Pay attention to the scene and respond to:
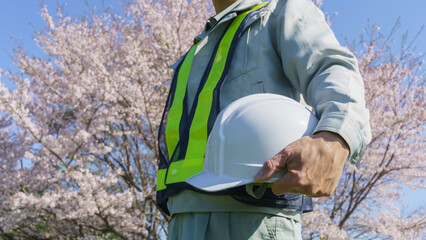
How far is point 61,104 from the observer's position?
6.84 m

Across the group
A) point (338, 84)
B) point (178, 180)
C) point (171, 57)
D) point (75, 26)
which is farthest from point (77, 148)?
point (338, 84)

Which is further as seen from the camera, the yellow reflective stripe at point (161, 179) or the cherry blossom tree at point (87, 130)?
the cherry blossom tree at point (87, 130)

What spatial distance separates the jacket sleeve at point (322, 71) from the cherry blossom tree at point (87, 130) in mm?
4607

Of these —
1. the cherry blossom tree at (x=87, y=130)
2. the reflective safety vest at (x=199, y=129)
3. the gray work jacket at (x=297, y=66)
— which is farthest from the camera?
the cherry blossom tree at (x=87, y=130)

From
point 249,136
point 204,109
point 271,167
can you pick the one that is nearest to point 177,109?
point 204,109

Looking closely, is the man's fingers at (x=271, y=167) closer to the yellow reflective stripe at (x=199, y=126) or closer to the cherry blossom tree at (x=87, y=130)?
the yellow reflective stripe at (x=199, y=126)

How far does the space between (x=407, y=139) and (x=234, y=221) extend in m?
7.05

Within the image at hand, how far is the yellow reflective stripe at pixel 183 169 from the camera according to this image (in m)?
1.17

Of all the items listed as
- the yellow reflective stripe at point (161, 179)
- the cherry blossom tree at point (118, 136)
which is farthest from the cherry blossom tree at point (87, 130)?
the yellow reflective stripe at point (161, 179)

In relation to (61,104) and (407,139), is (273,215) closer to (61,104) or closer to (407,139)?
(61,104)

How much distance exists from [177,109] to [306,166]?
0.67 m

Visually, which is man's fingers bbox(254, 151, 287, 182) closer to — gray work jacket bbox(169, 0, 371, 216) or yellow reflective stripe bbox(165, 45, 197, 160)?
gray work jacket bbox(169, 0, 371, 216)

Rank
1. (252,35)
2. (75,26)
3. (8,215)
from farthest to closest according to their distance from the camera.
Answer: (75,26) < (8,215) < (252,35)

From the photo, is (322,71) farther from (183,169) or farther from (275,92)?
(183,169)
